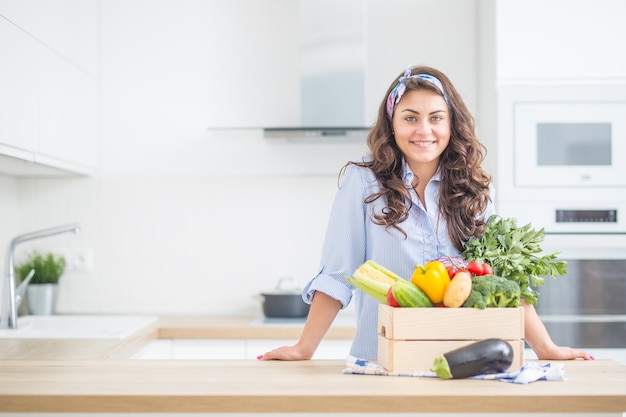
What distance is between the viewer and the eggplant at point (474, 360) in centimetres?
156

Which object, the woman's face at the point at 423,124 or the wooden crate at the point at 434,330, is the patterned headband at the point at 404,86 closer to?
the woman's face at the point at 423,124

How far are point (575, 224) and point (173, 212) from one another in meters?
1.78

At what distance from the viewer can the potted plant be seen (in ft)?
11.2

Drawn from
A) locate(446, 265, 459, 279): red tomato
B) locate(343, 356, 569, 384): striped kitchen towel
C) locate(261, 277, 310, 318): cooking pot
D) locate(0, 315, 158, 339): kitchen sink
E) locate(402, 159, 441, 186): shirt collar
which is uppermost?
locate(402, 159, 441, 186): shirt collar

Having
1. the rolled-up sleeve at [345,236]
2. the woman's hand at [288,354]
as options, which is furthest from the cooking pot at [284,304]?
the woman's hand at [288,354]

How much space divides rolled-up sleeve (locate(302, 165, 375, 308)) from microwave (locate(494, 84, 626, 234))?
110 centimetres

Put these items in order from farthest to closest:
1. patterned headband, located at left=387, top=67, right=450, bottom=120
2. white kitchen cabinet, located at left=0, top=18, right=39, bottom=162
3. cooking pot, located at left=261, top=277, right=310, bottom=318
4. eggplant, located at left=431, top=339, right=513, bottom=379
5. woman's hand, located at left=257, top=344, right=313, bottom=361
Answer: cooking pot, located at left=261, top=277, right=310, bottom=318 < white kitchen cabinet, located at left=0, top=18, right=39, bottom=162 < patterned headband, located at left=387, top=67, right=450, bottom=120 < woman's hand, located at left=257, top=344, right=313, bottom=361 < eggplant, located at left=431, top=339, right=513, bottom=379

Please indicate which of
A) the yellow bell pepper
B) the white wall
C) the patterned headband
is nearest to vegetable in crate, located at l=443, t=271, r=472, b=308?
the yellow bell pepper

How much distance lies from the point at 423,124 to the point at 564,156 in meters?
1.27

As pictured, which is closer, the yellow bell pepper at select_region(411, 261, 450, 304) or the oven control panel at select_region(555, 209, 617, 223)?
the yellow bell pepper at select_region(411, 261, 450, 304)

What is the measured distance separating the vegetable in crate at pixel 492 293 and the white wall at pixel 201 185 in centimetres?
196

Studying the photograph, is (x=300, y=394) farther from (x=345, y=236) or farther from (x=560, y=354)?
(x=560, y=354)

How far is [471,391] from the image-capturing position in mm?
1460

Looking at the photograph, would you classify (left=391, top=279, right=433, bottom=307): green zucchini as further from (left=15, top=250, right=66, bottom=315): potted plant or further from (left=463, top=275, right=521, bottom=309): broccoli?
(left=15, top=250, right=66, bottom=315): potted plant
